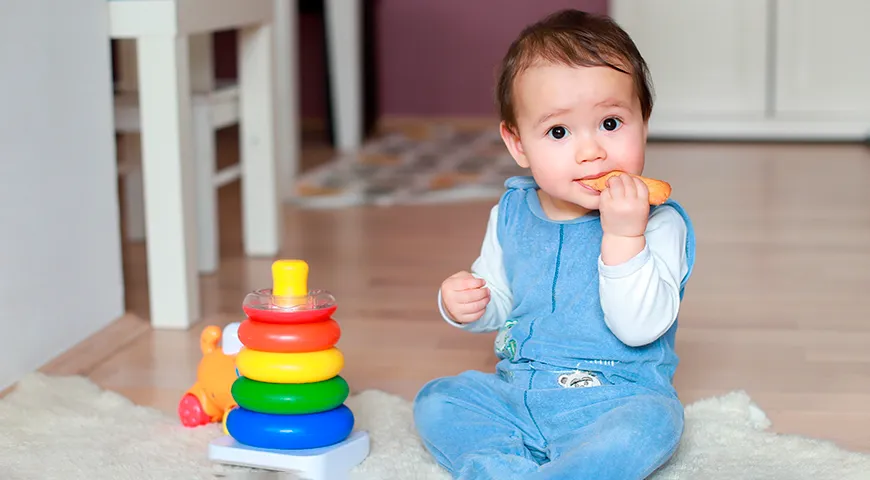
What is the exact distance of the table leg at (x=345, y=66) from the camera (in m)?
3.46

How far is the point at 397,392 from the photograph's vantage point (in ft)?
4.18

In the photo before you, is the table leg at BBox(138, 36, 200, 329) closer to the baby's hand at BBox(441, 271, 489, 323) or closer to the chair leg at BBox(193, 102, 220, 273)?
the chair leg at BBox(193, 102, 220, 273)

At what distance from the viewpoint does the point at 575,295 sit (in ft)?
3.39

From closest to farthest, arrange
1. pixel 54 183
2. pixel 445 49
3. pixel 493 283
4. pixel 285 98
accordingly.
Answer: pixel 493 283 < pixel 54 183 < pixel 285 98 < pixel 445 49

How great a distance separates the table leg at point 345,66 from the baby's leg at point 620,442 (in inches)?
101

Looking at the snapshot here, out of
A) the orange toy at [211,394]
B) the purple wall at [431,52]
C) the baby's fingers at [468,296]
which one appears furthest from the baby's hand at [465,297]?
the purple wall at [431,52]

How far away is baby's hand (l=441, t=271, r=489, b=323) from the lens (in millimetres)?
1021

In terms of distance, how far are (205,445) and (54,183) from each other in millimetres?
456

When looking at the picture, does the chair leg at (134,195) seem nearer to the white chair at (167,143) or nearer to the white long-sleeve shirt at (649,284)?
the white chair at (167,143)

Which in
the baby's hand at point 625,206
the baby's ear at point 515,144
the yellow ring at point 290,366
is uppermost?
the baby's ear at point 515,144

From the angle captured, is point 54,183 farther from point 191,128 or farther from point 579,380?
point 579,380

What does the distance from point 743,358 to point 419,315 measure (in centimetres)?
47

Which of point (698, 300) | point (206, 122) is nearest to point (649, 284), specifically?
point (698, 300)

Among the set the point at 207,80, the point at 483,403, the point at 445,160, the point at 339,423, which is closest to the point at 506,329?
the point at 483,403
